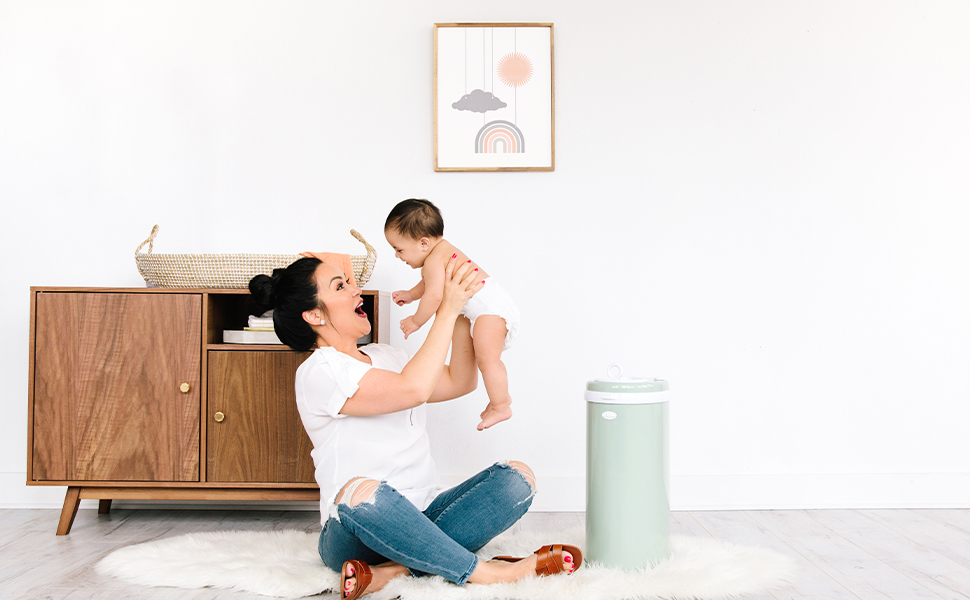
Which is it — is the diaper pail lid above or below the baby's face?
below

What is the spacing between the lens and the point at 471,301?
1774 mm

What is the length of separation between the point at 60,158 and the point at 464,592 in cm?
211

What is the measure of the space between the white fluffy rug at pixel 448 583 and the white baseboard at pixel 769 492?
1.41 feet

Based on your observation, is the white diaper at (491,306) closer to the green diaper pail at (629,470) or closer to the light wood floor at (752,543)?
the green diaper pail at (629,470)

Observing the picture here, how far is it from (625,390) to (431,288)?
1.96ft

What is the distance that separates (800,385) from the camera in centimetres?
238

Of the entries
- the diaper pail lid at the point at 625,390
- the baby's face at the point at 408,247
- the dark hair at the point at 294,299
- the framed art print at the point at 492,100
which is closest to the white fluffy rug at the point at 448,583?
the diaper pail lid at the point at 625,390

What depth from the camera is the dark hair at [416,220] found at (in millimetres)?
1796

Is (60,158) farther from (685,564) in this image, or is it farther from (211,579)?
(685,564)

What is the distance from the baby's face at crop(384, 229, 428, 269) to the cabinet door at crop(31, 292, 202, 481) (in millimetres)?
772

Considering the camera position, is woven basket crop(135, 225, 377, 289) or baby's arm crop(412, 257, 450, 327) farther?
woven basket crop(135, 225, 377, 289)

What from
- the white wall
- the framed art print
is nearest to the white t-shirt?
the white wall

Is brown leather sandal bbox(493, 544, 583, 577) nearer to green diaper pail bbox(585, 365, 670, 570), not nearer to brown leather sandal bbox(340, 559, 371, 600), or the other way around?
green diaper pail bbox(585, 365, 670, 570)

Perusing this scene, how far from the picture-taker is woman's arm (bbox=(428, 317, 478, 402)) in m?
1.74
